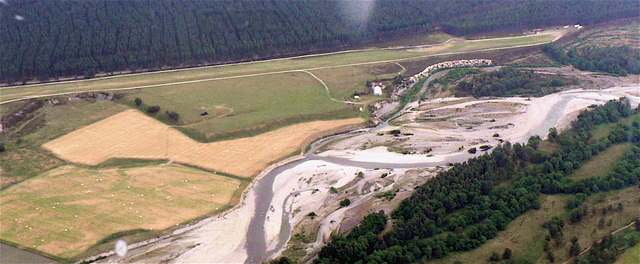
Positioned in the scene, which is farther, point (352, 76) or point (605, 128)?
point (352, 76)

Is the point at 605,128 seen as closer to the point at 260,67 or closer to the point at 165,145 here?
the point at 260,67

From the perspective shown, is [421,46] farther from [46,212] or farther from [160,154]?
[46,212]

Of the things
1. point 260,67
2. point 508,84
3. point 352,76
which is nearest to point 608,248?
point 508,84

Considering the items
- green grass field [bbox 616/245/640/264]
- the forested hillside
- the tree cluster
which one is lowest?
green grass field [bbox 616/245/640/264]

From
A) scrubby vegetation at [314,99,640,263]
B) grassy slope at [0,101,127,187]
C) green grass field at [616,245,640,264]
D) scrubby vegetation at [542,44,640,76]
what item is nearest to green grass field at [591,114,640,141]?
scrubby vegetation at [314,99,640,263]

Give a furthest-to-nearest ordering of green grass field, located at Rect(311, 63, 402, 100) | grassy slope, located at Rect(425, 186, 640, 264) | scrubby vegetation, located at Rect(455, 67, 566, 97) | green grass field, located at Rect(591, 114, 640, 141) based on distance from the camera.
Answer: green grass field, located at Rect(311, 63, 402, 100) → scrubby vegetation, located at Rect(455, 67, 566, 97) → green grass field, located at Rect(591, 114, 640, 141) → grassy slope, located at Rect(425, 186, 640, 264)

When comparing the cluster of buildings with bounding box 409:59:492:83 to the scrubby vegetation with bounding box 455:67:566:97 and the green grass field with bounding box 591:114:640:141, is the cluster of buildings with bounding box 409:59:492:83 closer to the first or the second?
the scrubby vegetation with bounding box 455:67:566:97
